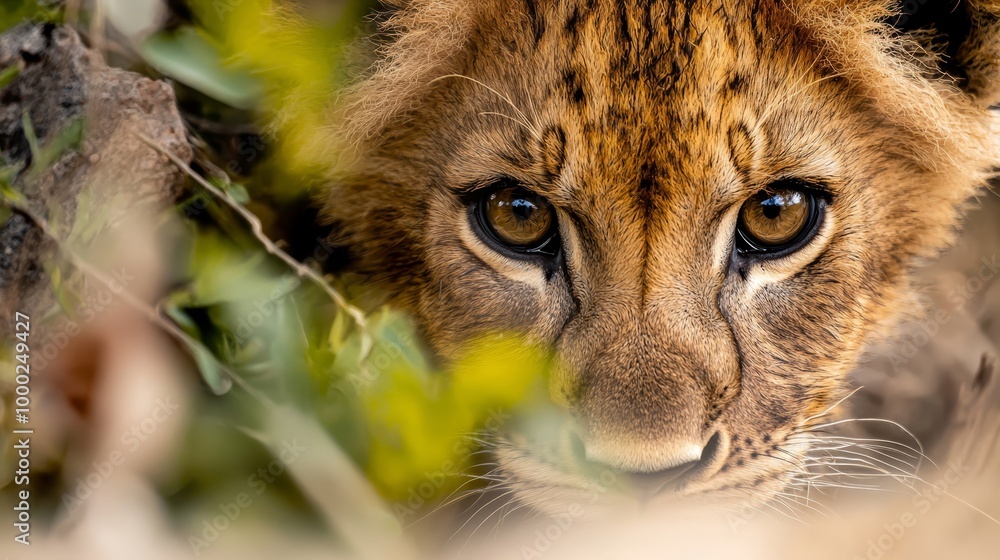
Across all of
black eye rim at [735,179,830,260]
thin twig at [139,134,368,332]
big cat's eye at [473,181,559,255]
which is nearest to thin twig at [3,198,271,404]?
thin twig at [139,134,368,332]

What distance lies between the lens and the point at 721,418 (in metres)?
2.35

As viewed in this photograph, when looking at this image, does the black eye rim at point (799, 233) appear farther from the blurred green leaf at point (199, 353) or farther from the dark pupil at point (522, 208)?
the blurred green leaf at point (199, 353)

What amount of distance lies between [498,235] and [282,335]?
2.06 feet

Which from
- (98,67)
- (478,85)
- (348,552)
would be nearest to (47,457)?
(348,552)

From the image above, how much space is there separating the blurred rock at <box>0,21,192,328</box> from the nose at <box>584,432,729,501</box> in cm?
139

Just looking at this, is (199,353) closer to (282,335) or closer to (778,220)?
(282,335)

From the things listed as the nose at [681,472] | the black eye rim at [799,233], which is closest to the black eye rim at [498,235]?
the black eye rim at [799,233]

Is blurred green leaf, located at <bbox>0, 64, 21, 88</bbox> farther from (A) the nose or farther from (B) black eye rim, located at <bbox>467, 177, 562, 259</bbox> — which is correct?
(A) the nose

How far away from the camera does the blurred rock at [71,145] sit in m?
2.37

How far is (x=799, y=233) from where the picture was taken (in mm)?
2494

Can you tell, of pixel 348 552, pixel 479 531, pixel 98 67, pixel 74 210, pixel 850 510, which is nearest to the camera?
pixel 348 552

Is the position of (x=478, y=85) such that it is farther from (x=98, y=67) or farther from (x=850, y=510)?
(x=850, y=510)

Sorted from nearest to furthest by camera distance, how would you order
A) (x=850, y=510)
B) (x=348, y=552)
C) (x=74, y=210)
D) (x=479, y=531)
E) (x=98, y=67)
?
(x=348, y=552), (x=74, y=210), (x=98, y=67), (x=479, y=531), (x=850, y=510)

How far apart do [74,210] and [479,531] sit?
4.66 ft
